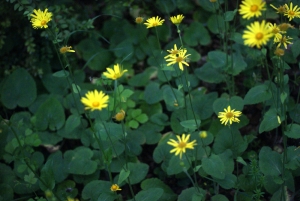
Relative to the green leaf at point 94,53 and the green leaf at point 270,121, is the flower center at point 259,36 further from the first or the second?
the green leaf at point 94,53

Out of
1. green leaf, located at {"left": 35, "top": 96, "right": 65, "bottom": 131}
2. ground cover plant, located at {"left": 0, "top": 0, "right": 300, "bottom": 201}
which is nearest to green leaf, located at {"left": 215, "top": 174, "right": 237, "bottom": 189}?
ground cover plant, located at {"left": 0, "top": 0, "right": 300, "bottom": 201}

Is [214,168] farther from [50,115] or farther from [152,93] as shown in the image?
[50,115]

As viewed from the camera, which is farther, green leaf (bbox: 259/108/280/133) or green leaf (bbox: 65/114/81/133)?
green leaf (bbox: 65/114/81/133)

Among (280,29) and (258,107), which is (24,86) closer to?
(258,107)

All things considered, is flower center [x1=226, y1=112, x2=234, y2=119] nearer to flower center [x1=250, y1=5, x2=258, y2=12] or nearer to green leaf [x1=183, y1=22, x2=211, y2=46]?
flower center [x1=250, y1=5, x2=258, y2=12]

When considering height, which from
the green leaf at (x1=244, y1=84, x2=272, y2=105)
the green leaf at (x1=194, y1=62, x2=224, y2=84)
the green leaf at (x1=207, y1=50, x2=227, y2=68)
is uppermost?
the green leaf at (x1=207, y1=50, x2=227, y2=68)

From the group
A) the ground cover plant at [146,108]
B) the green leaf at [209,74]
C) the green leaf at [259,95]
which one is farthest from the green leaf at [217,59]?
the green leaf at [259,95]

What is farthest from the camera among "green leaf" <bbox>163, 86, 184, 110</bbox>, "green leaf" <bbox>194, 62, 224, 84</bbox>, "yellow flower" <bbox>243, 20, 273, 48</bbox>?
"green leaf" <bbox>194, 62, 224, 84</bbox>

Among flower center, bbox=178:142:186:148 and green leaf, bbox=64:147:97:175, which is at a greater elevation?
flower center, bbox=178:142:186:148
